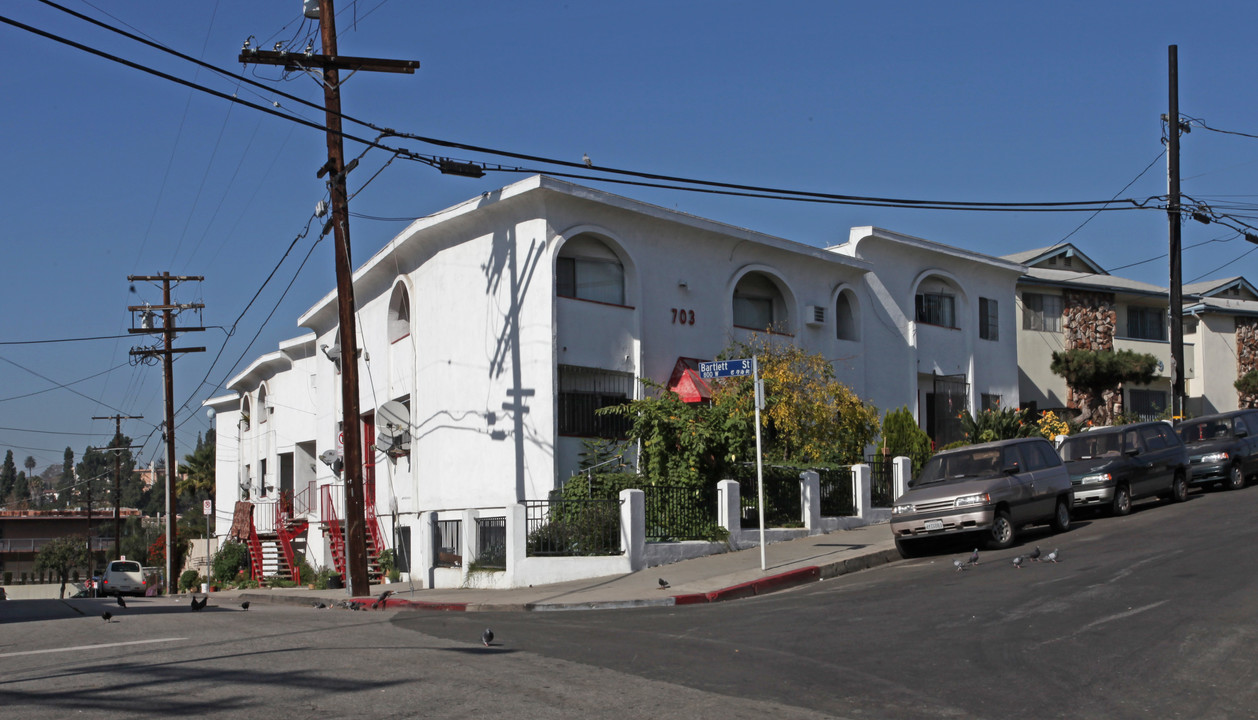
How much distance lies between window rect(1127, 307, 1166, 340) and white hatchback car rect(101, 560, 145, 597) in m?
40.6

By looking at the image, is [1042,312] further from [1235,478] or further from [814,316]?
[1235,478]

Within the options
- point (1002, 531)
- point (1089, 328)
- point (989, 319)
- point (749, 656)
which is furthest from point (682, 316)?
point (1089, 328)

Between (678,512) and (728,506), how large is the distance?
3.30ft

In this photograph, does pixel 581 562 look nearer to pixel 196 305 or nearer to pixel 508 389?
pixel 508 389

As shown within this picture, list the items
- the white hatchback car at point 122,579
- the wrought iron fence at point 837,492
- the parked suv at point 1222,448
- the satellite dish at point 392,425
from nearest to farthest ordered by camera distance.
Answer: the wrought iron fence at point 837,492, the parked suv at point 1222,448, the satellite dish at point 392,425, the white hatchback car at point 122,579

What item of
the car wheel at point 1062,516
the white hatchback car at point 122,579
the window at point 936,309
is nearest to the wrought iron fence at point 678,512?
the car wheel at point 1062,516

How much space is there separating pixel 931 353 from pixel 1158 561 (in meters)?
18.6

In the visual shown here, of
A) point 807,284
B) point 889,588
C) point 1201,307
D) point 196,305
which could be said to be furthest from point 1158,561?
point 196,305

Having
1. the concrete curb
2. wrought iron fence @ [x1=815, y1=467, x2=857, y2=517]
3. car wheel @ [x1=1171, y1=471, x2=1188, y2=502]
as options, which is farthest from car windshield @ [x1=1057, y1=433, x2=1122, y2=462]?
the concrete curb

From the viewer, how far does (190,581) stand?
4509 centimetres

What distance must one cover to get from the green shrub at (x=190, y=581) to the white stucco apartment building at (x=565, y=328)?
11.8 metres

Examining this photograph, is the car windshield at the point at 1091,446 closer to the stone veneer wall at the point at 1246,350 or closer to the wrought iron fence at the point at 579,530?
the wrought iron fence at the point at 579,530

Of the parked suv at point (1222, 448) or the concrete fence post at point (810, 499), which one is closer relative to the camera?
the concrete fence post at point (810, 499)

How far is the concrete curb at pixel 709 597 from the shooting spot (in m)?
16.4
